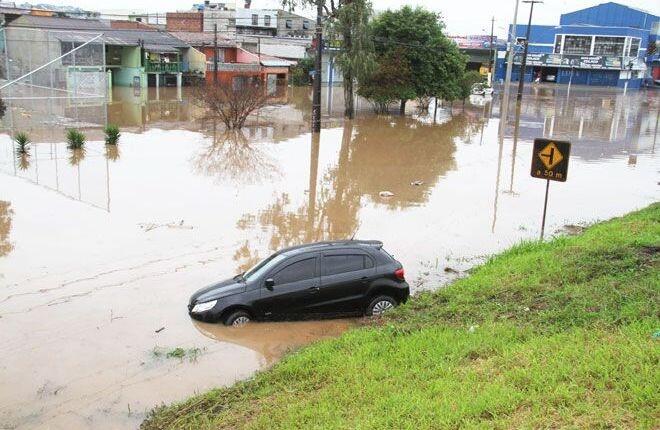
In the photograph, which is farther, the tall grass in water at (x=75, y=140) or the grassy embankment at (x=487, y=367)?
the tall grass in water at (x=75, y=140)

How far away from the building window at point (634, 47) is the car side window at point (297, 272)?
298 feet

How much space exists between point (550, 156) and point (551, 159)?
7 centimetres

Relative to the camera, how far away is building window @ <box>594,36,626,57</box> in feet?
288

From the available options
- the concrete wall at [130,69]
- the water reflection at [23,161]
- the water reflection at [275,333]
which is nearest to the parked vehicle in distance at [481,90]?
the concrete wall at [130,69]

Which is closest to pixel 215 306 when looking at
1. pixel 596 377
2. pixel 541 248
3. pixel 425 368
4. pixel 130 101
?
pixel 425 368

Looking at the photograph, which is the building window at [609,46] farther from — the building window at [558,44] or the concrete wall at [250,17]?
the concrete wall at [250,17]

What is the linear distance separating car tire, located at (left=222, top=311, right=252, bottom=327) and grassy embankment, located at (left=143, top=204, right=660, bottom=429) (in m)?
1.74

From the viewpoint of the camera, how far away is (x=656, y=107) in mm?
62688

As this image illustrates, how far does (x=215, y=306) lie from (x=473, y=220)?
9551 millimetres

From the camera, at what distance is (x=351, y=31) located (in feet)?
127

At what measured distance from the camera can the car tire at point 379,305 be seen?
35.9 ft

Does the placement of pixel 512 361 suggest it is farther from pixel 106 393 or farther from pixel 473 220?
pixel 473 220

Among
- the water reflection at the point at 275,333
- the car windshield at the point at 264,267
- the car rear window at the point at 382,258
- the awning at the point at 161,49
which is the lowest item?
the water reflection at the point at 275,333

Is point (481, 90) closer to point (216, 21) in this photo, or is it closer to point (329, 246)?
point (216, 21)
